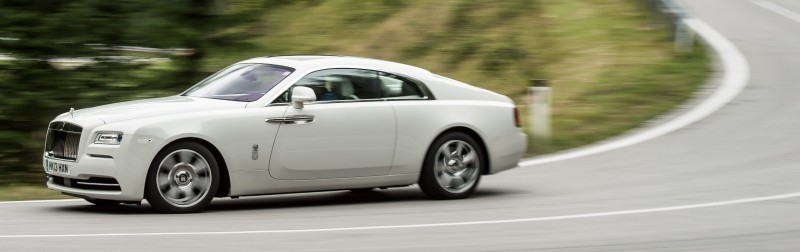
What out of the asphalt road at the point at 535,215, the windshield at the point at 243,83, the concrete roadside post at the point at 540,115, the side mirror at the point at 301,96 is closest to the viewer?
the asphalt road at the point at 535,215

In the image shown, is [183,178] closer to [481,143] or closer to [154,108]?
[154,108]

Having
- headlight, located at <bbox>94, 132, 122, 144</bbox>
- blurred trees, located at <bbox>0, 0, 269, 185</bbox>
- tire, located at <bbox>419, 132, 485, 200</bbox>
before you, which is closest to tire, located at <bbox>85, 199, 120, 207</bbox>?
headlight, located at <bbox>94, 132, 122, 144</bbox>

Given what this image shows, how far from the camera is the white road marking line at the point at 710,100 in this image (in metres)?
15.3

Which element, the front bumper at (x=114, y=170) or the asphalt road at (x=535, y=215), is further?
the front bumper at (x=114, y=170)

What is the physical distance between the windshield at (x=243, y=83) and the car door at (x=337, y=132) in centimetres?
23

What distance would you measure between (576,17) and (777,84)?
684cm

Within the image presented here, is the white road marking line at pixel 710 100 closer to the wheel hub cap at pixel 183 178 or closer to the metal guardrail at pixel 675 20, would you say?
the metal guardrail at pixel 675 20

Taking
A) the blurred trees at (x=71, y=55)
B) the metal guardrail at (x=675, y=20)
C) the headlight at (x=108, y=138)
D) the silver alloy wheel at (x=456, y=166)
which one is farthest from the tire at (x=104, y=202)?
the metal guardrail at (x=675, y=20)

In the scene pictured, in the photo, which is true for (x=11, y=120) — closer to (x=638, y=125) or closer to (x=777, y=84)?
(x=638, y=125)

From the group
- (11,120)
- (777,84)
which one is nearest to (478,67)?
(777,84)

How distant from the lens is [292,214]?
10086 millimetres

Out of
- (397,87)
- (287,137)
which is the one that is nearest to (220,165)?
(287,137)

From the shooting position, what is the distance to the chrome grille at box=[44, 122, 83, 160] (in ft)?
32.2

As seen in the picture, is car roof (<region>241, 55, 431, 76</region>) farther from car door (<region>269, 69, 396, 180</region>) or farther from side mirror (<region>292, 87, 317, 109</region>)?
side mirror (<region>292, 87, 317, 109</region>)
